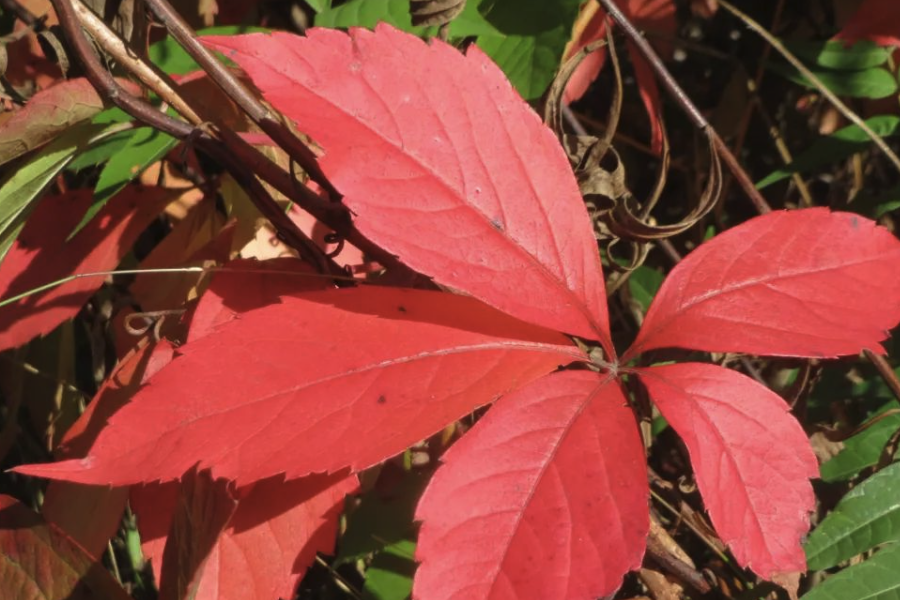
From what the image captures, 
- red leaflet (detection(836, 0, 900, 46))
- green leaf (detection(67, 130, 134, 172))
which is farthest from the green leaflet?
red leaflet (detection(836, 0, 900, 46))

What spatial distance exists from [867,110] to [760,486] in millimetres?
702

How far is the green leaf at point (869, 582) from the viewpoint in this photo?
0.58 metres

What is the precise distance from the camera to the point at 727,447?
540mm

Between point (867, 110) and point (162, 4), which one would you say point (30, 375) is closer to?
point (162, 4)

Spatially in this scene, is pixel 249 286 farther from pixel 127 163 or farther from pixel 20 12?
pixel 20 12

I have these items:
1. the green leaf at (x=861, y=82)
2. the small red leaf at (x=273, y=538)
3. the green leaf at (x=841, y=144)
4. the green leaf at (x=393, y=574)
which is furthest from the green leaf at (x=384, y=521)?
the green leaf at (x=861, y=82)

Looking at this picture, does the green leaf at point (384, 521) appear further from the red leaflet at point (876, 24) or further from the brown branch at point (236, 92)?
the red leaflet at point (876, 24)

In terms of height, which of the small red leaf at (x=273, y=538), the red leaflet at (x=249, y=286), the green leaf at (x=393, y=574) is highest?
the red leaflet at (x=249, y=286)

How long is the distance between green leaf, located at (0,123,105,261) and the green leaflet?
275mm

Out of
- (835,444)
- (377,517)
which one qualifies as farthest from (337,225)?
(835,444)

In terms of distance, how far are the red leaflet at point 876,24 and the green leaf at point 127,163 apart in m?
0.71

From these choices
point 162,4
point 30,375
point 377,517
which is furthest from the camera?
Answer: point 30,375

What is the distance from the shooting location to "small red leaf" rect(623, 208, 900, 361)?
56cm

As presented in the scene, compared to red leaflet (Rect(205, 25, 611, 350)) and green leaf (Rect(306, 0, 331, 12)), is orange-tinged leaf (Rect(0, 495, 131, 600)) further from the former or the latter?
green leaf (Rect(306, 0, 331, 12))
